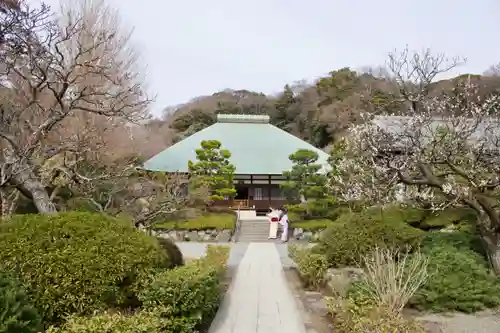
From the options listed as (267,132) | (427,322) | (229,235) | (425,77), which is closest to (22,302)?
(427,322)

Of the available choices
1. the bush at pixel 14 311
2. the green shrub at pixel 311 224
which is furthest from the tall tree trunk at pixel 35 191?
the green shrub at pixel 311 224

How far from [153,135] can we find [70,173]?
30.8 metres

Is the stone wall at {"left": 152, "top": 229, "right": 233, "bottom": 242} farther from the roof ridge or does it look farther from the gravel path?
the gravel path

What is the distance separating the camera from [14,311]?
3.76 metres

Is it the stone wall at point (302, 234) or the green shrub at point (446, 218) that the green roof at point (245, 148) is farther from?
the green shrub at point (446, 218)

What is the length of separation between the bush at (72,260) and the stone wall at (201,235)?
13648 mm

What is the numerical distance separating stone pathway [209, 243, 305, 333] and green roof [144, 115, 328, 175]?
13.4 meters

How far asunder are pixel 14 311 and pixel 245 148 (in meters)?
23.2

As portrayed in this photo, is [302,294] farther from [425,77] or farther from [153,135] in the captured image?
[153,135]

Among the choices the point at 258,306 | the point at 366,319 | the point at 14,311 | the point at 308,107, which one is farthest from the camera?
the point at 308,107

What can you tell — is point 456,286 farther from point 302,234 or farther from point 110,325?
point 302,234

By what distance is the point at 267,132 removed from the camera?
2948cm

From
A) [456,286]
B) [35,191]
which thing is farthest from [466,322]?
[35,191]

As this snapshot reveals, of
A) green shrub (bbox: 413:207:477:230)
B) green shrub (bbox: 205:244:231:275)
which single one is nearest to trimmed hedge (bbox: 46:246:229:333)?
green shrub (bbox: 205:244:231:275)
